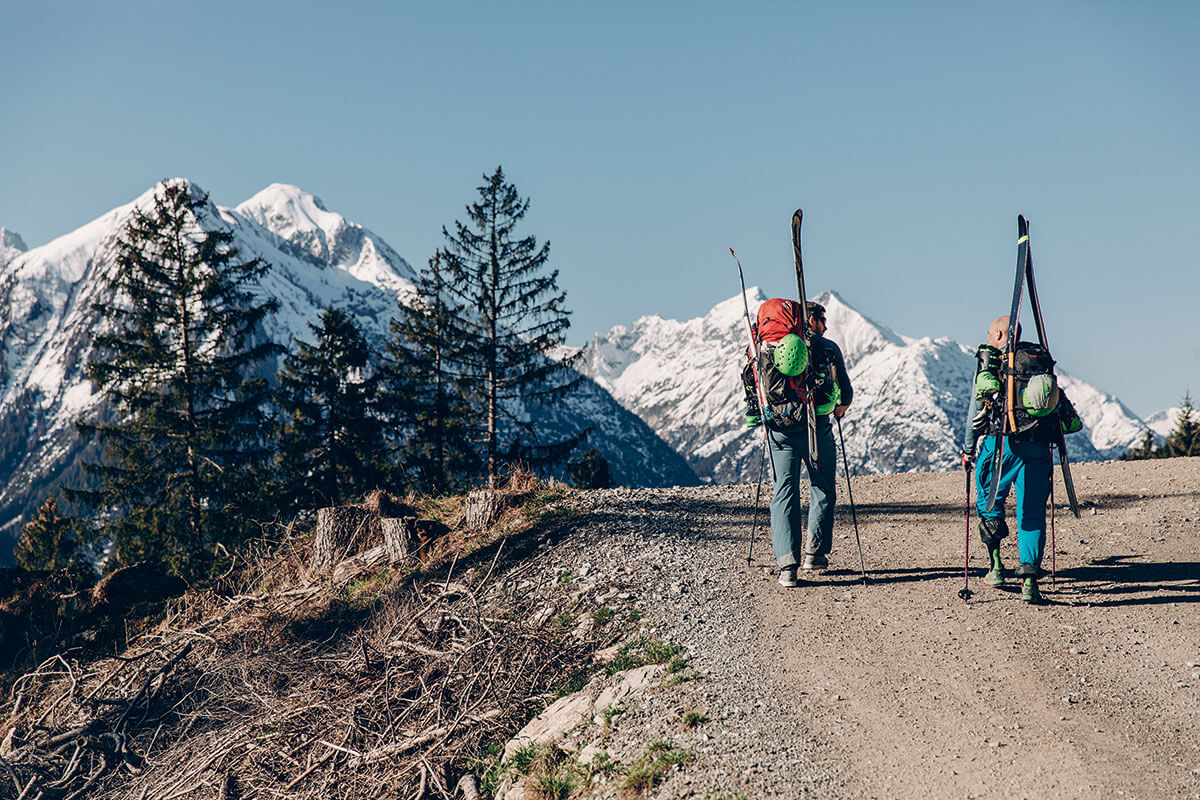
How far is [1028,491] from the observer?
7980 millimetres

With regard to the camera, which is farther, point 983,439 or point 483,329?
point 483,329

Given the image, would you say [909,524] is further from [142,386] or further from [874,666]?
[142,386]

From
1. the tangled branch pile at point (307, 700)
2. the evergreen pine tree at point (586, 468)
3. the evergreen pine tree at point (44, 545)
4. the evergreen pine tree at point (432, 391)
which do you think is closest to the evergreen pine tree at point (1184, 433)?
the evergreen pine tree at point (586, 468)

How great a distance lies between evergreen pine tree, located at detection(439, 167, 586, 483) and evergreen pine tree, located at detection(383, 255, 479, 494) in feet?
1.85

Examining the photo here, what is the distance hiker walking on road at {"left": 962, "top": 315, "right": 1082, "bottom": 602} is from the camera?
7.81m

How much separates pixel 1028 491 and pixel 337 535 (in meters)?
9.04

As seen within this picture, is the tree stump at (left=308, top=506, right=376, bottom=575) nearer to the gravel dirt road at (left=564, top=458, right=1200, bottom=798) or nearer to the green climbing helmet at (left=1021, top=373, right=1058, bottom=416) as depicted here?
the gravel dirt road at (left=564, top=458, right=1200, bottom=798)

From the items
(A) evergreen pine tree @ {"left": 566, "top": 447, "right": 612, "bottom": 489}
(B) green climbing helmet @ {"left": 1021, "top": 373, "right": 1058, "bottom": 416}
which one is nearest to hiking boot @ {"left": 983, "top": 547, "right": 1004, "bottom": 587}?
(B) green climbing helmet @ {"left": 1021, "top": 373, "right": 1058, "bottom": 416}

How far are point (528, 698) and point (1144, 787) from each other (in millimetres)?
4382

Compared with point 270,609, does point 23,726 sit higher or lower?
lower

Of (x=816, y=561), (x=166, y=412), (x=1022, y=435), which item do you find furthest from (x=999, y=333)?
(x=166, y=412)

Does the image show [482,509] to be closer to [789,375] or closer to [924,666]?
[789,375]

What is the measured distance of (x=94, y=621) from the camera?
38.9ft

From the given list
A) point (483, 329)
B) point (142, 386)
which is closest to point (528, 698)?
point (142, 386)
